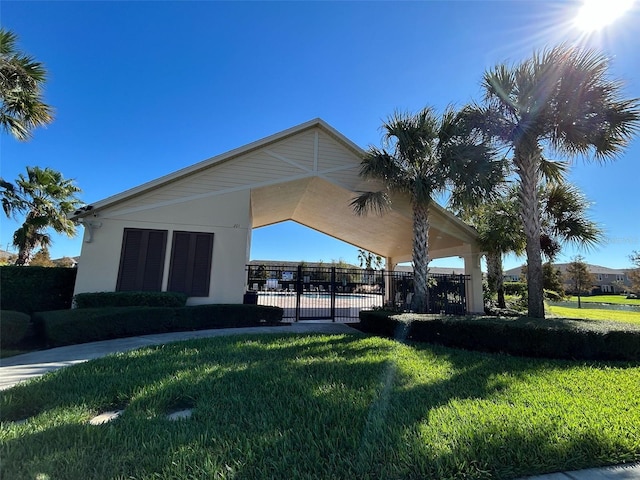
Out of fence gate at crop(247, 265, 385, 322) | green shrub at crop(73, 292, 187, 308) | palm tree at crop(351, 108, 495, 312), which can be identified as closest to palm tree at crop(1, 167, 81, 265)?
green shrub at crop(73, 292, 187, 308)

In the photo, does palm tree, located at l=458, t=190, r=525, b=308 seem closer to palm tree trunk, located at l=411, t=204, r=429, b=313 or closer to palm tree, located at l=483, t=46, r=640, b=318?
palm tree, located at l=483, t=46, r=640, b=318

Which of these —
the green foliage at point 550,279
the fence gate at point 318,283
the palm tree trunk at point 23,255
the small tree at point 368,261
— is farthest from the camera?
the small tree at point 368,261

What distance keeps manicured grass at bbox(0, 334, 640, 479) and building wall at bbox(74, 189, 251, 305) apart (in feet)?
17.0

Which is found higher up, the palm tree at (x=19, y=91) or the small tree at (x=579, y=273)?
the palm tree at (x=19, y=91)

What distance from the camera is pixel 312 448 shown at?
8.36ft

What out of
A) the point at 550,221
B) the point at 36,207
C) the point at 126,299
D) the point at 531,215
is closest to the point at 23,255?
the point at 36,207

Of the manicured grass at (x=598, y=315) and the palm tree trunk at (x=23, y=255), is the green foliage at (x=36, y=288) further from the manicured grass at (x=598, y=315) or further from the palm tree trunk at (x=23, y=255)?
the manicured grass at (x=598, y=315)

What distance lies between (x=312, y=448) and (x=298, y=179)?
9.71m

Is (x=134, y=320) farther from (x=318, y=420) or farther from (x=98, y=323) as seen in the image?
(x=318, y=420)

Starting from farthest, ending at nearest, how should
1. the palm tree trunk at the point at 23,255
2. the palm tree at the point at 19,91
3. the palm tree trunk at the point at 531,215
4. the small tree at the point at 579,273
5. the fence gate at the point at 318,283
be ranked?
the small tree at the point at 579,273
the palm tree trunk at the point at 23,255
the fence gate at the point at 318,283
the palm tree trunk at the point at 531,215
the palm tree at the point at 19,91

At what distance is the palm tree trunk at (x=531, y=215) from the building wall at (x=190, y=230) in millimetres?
9035

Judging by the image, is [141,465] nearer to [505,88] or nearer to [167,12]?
[167,12]

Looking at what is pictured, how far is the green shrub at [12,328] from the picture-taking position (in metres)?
6.88

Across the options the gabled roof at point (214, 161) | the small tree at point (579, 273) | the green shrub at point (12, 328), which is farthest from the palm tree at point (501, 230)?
the small tree at point (579, 273)
